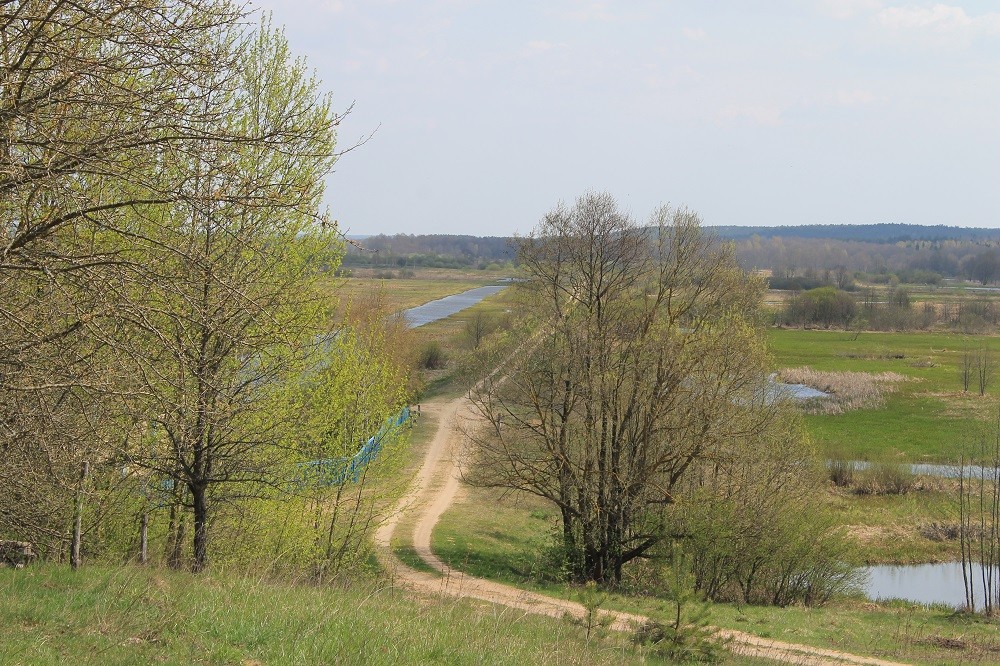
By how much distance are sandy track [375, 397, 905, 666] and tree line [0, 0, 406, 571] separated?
2.84 metres

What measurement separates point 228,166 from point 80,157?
1.24 m

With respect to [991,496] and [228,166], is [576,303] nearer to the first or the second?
[228,166]

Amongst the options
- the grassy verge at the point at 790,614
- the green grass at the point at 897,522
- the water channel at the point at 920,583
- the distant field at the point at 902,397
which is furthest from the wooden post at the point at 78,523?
the green grass at the point at 897,522

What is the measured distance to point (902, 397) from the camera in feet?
186

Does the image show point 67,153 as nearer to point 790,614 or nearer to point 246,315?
point 246,315

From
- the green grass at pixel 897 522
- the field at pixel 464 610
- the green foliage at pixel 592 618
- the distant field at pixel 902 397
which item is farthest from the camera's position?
the distant field at pixel 902 397

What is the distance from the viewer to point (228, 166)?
23.2ft

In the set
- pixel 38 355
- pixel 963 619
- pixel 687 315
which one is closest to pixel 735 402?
pixel 687 315

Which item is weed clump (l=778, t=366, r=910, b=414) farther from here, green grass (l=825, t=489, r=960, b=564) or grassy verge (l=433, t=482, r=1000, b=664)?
grassy verge (l=433, t=482, r=1000, b=664)

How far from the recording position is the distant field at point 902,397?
44.3 metres

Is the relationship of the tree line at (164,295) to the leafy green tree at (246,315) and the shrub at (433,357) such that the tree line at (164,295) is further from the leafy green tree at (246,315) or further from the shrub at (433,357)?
the shrub at (433,357)

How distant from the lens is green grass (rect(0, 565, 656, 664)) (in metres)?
6.39

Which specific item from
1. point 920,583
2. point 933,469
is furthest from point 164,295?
point 933,469

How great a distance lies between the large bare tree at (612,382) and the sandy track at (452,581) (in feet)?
7.79
